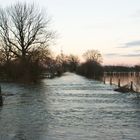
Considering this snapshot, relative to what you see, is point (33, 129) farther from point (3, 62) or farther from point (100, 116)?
point (3, 62)

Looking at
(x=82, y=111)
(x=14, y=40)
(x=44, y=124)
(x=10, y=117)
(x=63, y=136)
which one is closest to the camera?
(x=63, y=136)

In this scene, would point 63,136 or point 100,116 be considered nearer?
point 63,136

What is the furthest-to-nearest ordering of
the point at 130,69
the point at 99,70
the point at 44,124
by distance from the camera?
the point at 130,69
the point at 99,70
the point at 44,124

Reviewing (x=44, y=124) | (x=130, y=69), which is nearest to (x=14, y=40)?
(x=44, y=124)

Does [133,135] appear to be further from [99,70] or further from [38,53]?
[99,70]

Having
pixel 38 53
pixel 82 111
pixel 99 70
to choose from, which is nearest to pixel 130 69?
pixel 99 70

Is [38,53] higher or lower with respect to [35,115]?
higher

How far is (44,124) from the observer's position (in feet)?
49.1

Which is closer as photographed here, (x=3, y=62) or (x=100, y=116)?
(x=100, y=116)

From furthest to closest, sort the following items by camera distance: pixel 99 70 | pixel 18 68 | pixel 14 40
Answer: pixel 99 70 < pixel 14 40 < pixel 18 68

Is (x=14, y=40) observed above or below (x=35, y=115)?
above

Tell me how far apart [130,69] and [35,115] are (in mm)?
183047

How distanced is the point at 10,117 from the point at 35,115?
4.44ft

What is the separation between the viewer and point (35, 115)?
18.0 meters
